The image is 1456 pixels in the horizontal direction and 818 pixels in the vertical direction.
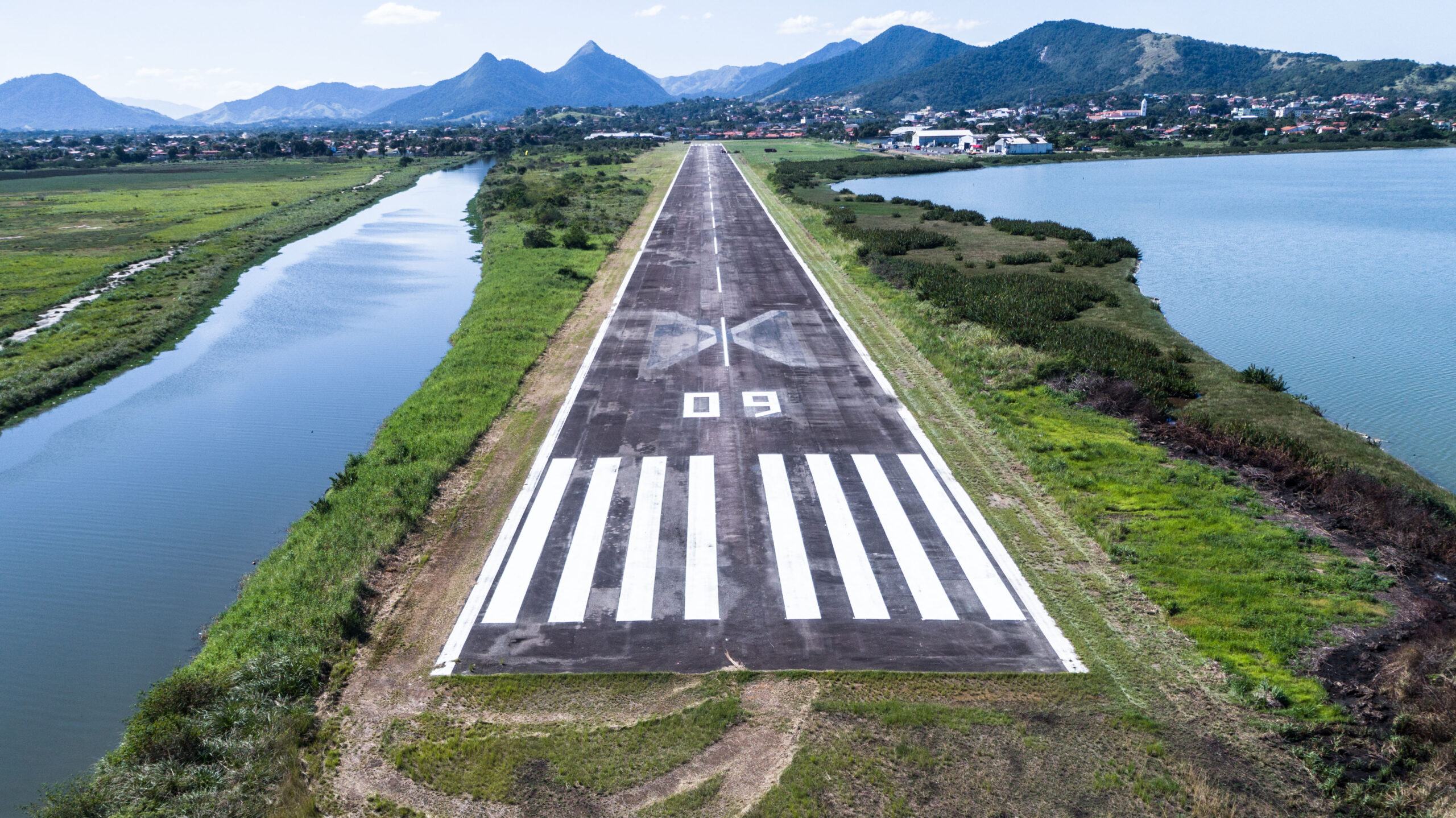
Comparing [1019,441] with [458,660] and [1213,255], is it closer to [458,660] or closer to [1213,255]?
[458,660]

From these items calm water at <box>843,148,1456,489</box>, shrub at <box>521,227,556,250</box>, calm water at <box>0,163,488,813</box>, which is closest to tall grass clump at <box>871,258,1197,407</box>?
calm water at <box>843,148,1456,489</box>

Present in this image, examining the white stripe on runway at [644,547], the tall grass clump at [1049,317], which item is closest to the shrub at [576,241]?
the tall grass clump at [1049,317]

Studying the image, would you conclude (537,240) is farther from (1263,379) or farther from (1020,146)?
(1020,146)

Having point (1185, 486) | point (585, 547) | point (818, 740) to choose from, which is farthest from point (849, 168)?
point (818, 740)

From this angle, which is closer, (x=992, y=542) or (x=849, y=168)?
(x=992, y=542)

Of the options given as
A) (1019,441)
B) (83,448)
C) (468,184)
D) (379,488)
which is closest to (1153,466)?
(1019,441)
